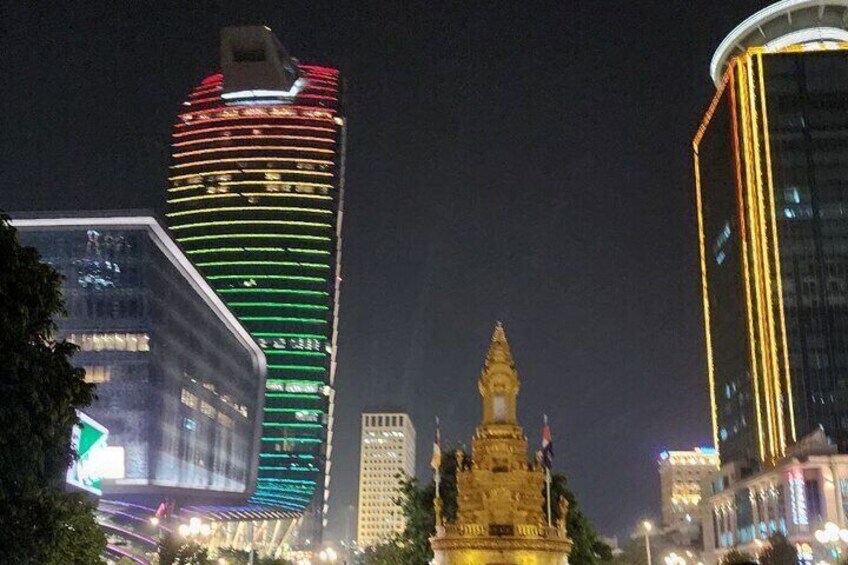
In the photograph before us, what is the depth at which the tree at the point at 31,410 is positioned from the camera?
21.9 m

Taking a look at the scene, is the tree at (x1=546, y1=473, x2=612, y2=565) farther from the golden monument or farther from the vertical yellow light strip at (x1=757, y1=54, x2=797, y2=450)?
the vertical yellow light strip at (x1=757, y1=54, x2=797, y2=450)

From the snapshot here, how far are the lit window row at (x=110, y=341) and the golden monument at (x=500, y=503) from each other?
4857 cm

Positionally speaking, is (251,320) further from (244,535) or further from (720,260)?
(720,260)

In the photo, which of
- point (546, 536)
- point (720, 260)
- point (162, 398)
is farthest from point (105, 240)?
point (720, 260)

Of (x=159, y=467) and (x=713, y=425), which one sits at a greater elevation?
(x=713, y=425)

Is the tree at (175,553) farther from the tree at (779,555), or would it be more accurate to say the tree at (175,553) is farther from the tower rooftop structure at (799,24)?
the tower rooftop structure at (799,24)

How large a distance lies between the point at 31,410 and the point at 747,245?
11365cm

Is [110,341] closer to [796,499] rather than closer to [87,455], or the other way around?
[87,455]

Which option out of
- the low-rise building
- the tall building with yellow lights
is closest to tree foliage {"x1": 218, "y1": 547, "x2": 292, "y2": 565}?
the low-rise building

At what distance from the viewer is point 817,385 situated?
4476 inches

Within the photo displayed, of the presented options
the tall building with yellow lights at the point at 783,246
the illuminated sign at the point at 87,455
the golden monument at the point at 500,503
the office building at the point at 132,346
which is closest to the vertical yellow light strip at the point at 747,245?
the tall building with yellow lights at the point at 783,246

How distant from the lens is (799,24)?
462ft

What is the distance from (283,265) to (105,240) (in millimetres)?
107818

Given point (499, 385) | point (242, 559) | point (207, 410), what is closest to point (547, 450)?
point (499, 385)
